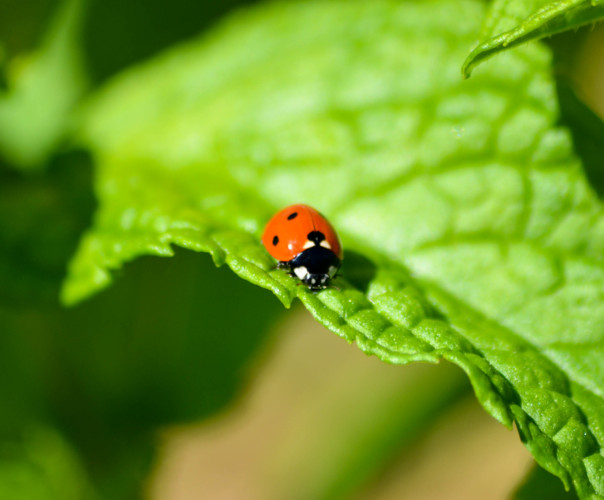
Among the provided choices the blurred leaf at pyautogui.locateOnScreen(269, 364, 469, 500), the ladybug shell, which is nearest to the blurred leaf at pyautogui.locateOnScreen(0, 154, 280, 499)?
the ladybug shell

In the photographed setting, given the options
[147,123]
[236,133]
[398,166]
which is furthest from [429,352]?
[147,123]

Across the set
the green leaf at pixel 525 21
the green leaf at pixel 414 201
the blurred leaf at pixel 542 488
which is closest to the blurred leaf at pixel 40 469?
the green leaf at pixel 414 201

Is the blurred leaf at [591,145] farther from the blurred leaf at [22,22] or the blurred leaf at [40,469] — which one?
the blurred leaf at [40,469]

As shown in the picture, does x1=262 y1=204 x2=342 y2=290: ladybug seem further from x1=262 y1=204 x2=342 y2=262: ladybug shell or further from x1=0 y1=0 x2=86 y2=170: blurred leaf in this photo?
x1=0 y1=0 x2=86 y2=170: blurred leaf

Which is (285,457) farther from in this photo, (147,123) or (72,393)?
(147,123)

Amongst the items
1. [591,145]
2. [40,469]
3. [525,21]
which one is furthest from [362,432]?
[525,21]

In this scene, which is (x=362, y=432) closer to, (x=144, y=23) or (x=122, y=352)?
(x=122, y=352)
